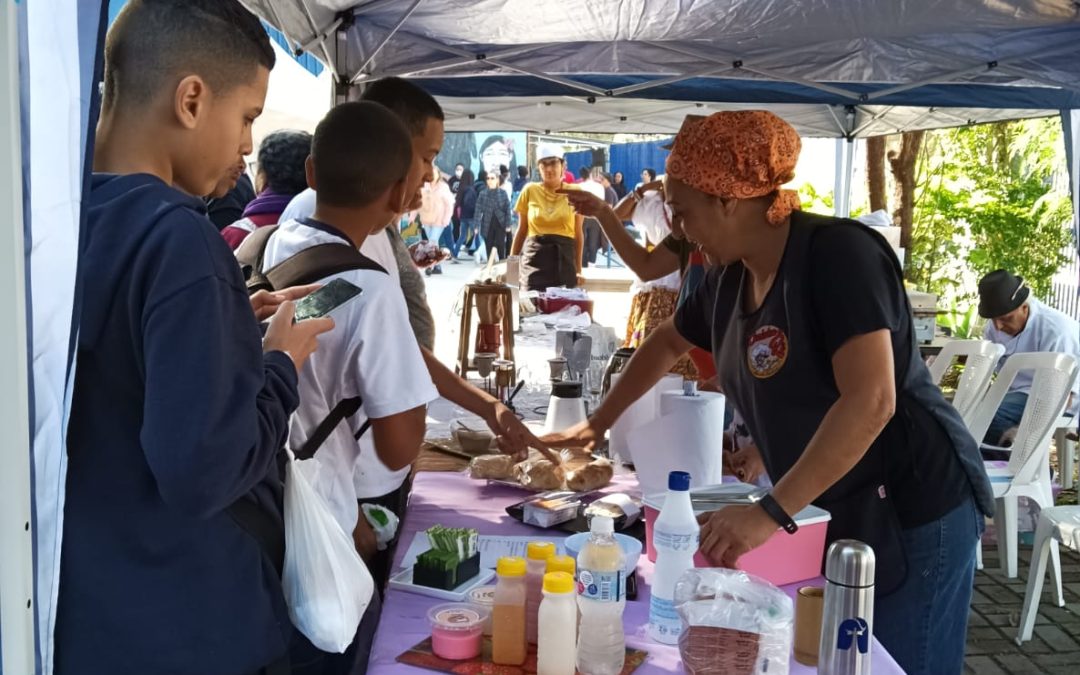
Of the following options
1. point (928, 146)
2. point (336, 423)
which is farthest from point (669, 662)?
point (928, 146)

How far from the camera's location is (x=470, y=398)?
258 centimetres

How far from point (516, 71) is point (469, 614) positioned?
4141mm

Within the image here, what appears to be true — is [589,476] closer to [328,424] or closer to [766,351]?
[766,351]

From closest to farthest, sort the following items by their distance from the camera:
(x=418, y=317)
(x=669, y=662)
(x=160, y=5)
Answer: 1. (x=160, y=5)
2. (x=669, y=662)
3. (x=418, y=317)

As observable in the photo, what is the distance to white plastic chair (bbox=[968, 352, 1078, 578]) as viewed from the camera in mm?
4441

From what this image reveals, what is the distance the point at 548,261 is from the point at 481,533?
665 cm

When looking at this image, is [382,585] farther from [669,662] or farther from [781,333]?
[781,333]

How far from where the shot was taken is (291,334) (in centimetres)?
135

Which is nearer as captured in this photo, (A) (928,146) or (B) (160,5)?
(B) (160,5)

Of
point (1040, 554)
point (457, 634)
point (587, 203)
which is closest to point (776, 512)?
point (457, 634)

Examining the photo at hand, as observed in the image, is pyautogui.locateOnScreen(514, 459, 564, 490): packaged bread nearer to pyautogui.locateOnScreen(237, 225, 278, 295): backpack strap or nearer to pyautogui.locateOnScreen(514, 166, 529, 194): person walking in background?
pyautogui.locateOnScreen(237, 225, 278, 295): backpack strap

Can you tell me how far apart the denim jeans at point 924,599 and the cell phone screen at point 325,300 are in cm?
123

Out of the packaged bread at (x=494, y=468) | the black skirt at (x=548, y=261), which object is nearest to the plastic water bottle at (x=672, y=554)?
the packaged bread at (x=494, y=468)

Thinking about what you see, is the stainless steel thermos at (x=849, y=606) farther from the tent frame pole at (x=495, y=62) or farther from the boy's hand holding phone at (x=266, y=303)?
the tent frame pole at (x=495, y=62)
